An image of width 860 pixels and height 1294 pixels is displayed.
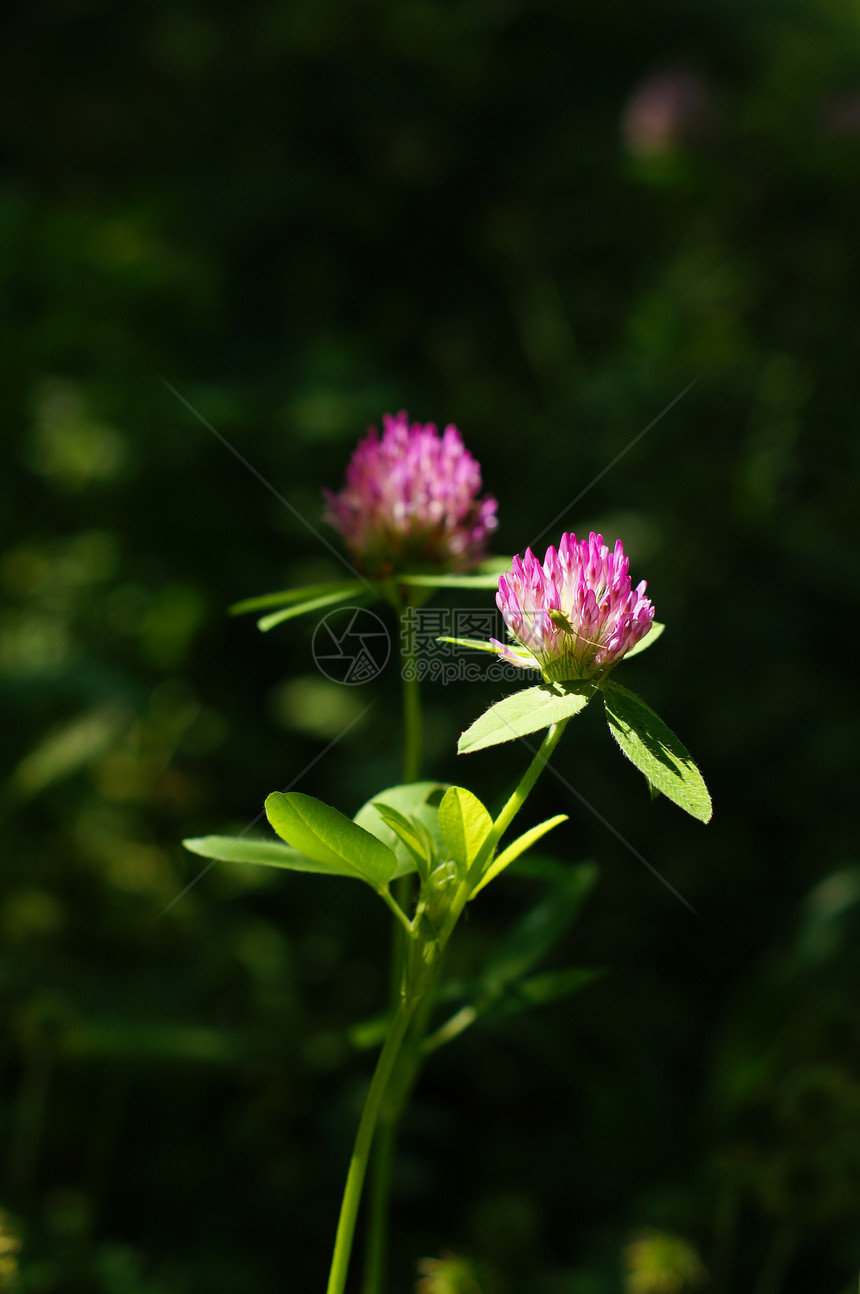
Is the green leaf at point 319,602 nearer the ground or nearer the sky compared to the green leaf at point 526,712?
nearer the sky

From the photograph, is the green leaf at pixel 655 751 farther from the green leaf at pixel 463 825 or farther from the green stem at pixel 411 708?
the green stem at pixel 411 708

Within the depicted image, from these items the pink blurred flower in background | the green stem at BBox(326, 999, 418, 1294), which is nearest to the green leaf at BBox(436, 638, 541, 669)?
the green stem at BBox(326, 999, 418, 1294)

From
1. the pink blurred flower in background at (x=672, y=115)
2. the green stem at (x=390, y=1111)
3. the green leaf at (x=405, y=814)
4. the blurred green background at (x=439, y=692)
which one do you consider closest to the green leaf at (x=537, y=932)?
the green stem at (x=390, y=1111)

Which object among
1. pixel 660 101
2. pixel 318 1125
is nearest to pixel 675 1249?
pixel 318 1125

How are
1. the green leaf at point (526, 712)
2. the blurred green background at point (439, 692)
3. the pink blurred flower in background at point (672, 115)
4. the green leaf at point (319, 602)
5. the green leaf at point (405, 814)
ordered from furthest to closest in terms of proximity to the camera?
the pink blurred flower in background at point (672, 115) → the blurred green background at point (439, 692) → the green leaf at point (319, 602) → the green leaf at point (405, 814) → the green leaf at point (526, 712)

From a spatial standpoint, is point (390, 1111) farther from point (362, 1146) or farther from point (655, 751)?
point (655, 751)

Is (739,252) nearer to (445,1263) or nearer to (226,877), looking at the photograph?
(226,877)

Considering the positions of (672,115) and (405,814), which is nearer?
(405,814)

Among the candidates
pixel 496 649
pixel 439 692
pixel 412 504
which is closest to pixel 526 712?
pixel 496 649
